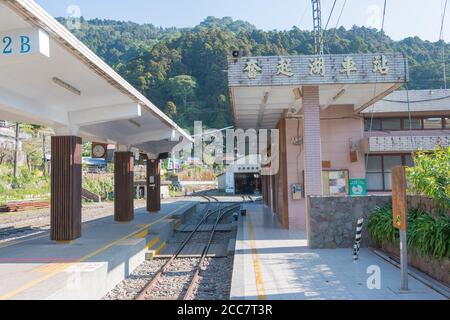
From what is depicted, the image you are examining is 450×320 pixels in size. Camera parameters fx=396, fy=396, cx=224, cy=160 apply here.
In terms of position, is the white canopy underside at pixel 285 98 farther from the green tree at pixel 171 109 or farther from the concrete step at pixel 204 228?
the green tree at pixel 171 109

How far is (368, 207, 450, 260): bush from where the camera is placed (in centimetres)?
635

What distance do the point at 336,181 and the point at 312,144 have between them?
12.4ft

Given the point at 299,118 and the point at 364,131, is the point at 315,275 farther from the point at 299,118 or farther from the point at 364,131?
the point at 364,131

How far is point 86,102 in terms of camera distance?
11148 millimetres

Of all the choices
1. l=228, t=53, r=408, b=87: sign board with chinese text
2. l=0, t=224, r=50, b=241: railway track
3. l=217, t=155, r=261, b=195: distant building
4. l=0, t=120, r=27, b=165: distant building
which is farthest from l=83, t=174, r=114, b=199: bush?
l=228, t=53, r=408, b=87: sign board with chinese text

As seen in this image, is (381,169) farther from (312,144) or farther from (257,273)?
(257,273)

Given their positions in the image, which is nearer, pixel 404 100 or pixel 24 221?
pixel 404 100

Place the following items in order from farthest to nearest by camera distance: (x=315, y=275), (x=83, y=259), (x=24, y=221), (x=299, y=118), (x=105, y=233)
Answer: (x=24, y=221) < (x=299, y=118) < (x=105, y=233) < (x=83, y=259) < (x=315, y=275)

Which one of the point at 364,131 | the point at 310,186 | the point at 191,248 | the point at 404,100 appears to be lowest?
the point at 191,248

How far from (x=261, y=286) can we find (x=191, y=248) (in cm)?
756

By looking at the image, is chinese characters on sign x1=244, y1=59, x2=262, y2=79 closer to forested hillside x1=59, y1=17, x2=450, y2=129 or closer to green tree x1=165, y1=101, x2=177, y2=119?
forested hillside x1=59, y1=17, x2=450, y2=129

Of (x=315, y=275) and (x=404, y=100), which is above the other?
(x=404, y=100)

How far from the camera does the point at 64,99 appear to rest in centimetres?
1055

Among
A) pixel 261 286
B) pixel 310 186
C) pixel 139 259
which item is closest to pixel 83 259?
pixel 139 259
